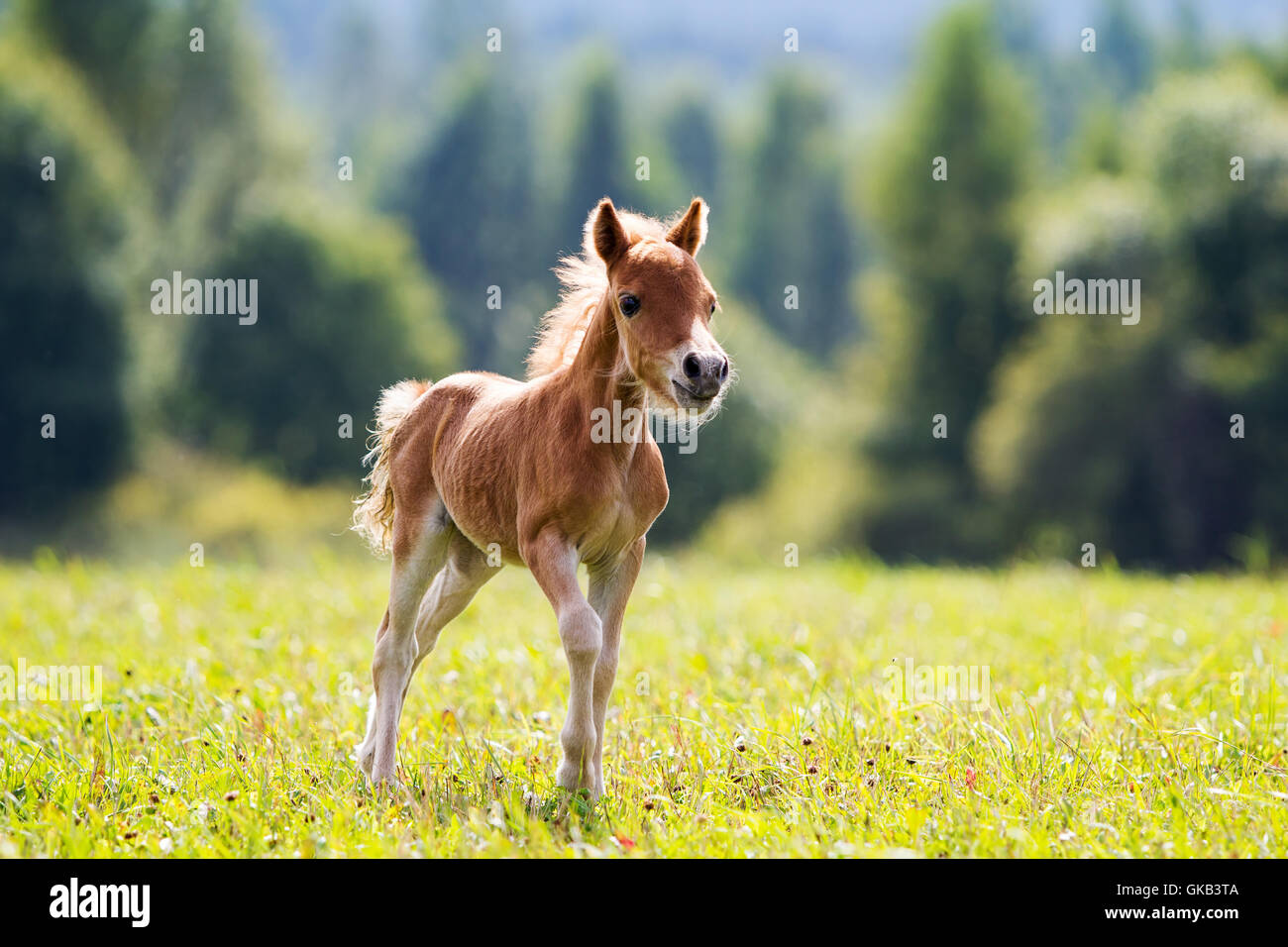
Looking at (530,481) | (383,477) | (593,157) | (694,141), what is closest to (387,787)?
(530,481)

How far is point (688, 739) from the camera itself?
18.4 feet

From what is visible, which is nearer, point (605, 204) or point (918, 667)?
point (605, 204)

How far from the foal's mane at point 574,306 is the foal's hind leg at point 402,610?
81 cm

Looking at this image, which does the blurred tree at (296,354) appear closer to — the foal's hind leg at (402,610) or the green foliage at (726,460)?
the green foliage at (726,460)

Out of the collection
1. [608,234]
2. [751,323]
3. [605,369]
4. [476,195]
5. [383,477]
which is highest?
[476,195]

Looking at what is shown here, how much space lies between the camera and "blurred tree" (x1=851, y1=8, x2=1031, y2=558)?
29094mm

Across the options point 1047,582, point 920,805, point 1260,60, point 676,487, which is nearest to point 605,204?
point 920,805

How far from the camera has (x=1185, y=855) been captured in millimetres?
3986

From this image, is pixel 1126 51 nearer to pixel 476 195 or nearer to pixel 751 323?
pixel 751 323

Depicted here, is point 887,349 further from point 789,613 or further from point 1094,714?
point 1094,714

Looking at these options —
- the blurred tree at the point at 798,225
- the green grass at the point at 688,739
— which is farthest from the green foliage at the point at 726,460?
the green grass at the point at 688,739

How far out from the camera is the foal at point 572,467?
14.1 ft

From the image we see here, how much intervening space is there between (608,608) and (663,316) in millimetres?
1260
